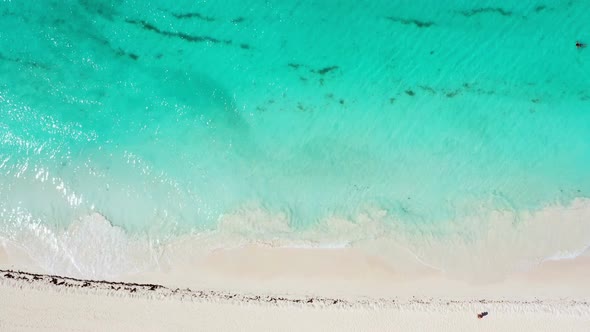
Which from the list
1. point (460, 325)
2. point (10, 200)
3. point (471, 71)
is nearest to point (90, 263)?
point (10, 200)

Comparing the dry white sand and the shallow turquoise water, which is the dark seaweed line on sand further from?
the shallow turquoise water

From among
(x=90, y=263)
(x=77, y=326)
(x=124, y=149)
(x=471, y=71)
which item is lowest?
(x=77, y=326)

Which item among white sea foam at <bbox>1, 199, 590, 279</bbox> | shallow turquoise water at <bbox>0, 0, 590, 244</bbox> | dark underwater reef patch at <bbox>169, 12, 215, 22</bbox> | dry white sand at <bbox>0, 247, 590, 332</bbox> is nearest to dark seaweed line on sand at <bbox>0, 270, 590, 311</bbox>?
dry white sand at <bbox>0, 247, 590, 332</bbox>

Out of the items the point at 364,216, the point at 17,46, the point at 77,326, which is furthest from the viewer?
the point at 17,46

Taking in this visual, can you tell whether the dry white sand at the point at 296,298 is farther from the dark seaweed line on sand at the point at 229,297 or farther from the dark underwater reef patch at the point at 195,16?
the dark underwater reef patch at the point at 195,16

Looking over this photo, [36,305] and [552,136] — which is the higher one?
[552,136]

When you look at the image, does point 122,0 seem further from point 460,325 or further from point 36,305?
point 460,325

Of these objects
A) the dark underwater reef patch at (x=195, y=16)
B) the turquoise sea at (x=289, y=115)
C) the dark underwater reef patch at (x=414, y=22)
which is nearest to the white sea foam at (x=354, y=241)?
the turquoise sea at (x=289, y=115)

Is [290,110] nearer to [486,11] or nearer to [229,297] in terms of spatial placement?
[229,297]
